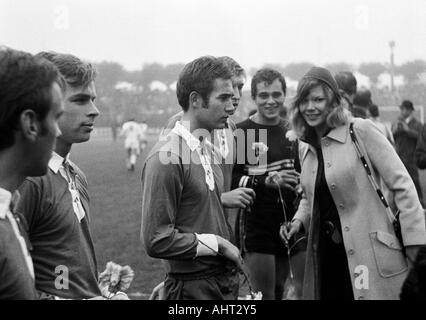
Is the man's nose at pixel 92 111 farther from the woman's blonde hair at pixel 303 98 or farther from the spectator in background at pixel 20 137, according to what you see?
the woman's blonde hair at pixel 303 98

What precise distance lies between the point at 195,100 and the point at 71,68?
0.71 meters

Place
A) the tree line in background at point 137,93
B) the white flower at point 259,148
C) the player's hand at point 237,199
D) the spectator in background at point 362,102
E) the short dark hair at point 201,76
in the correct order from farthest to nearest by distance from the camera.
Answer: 1. the tree line in background at point 137,93
2. the spectator in background at point 362,102
3. the white flower at point 259,148
4. the player's hand at point 237,199
5. the short dark hair at point 201,76

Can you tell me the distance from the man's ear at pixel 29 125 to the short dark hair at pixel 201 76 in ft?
5.07

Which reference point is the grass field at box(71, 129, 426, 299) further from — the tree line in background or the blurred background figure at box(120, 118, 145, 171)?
the tree line in background

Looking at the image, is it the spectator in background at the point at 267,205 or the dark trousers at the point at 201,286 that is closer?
the dark trousers at the point at 201,286

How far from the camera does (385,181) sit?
3.50m

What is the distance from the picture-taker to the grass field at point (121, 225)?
23.9ft


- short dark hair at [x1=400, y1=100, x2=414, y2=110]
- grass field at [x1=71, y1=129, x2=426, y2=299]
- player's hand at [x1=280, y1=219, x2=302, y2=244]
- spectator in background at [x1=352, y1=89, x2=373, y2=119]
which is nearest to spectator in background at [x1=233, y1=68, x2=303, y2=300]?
player's hand at [x1=280, y1=219, x2=302, y2=244]

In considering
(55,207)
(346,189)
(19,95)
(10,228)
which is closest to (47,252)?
(55,207)

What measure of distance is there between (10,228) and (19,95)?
37cm

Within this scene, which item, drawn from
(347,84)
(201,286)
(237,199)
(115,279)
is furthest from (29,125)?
(347,84)

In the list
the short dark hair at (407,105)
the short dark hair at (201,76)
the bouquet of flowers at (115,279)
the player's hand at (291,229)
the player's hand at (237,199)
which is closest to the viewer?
the bouquet of flowers at (115,279)

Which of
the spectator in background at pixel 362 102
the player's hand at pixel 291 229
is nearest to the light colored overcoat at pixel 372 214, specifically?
the player's hand at pixel 291 229
